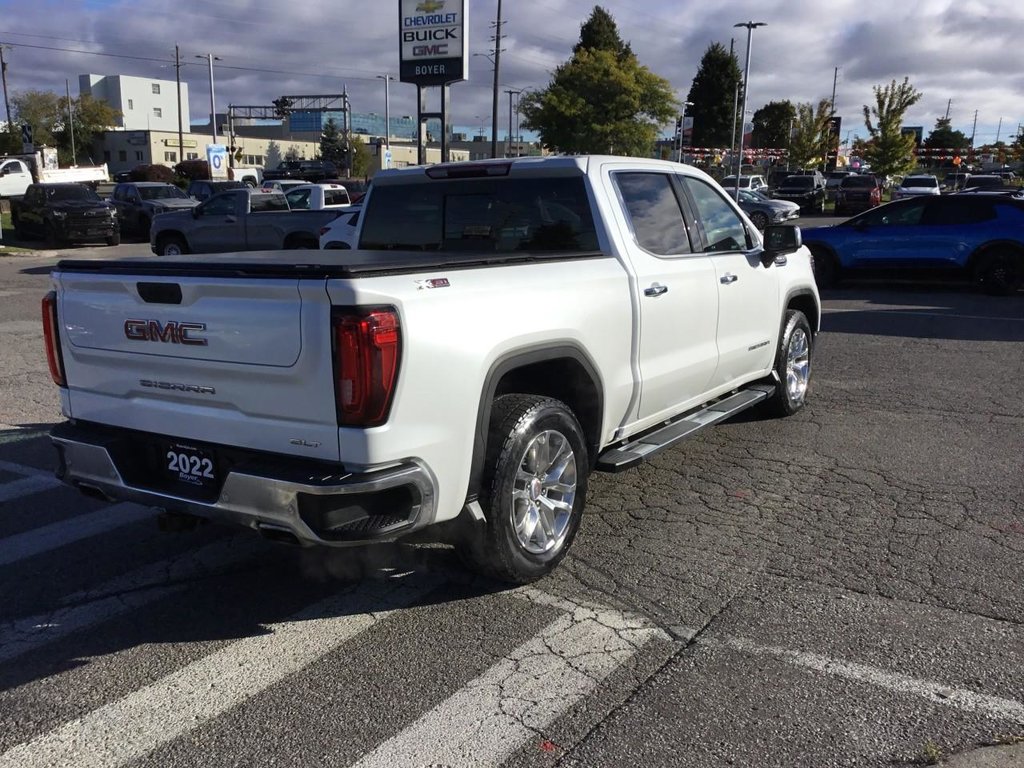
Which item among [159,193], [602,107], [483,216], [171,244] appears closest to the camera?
[483,216]

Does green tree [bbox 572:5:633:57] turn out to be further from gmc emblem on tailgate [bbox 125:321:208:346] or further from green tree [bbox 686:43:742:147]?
gmc emblem on tailgate [bbox 125:321:208:346]

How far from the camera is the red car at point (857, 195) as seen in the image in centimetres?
3950

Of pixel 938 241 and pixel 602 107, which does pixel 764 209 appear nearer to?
pixel 938 241

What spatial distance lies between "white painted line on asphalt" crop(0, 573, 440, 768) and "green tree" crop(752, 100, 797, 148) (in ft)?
312

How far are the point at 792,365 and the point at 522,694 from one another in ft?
14.9

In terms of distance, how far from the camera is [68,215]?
23.8m

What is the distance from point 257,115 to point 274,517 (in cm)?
10109

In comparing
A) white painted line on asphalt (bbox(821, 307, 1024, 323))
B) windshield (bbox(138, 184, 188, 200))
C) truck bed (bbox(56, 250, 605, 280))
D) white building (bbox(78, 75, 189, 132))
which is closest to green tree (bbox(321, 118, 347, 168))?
white building (bbox(78, 75, 189, 132))

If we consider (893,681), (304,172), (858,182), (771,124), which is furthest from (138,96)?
(893,681)

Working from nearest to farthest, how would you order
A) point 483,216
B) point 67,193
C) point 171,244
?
point 483,216, point 171,244, point 67,193

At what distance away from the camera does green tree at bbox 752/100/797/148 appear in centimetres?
9349

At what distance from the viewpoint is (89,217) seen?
78.9 ft

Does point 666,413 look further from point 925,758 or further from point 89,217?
point 89,217

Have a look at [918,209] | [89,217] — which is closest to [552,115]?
[89,217]
